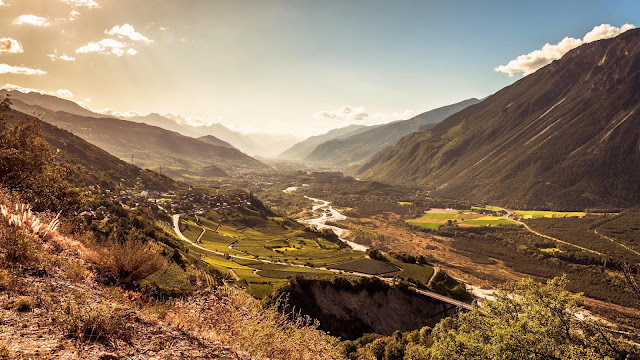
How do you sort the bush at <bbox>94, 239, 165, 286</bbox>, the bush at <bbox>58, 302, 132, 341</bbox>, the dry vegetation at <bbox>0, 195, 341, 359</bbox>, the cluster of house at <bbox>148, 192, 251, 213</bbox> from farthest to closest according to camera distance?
1. the cluster of house at <bbox>148, 192, 251, 213</bbox>
2. the bush at <bbox>94, 239, 165, 286</bbox>
3. the bush at <bbox>58, 302, 132, 341</bbox>
4. the dry vegetation at <bbox>0, 195, 341, 359</bbox>

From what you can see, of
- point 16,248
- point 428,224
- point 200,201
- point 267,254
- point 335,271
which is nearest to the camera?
point 16,248

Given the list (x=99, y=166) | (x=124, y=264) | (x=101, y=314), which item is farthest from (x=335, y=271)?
(x=99, y=166)

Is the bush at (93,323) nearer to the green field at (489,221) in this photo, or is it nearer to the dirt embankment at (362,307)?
the dirt embankment at (362,307)

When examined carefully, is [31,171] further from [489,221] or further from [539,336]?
[489,221]

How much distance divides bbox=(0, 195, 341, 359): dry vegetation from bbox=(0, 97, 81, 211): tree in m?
3.18

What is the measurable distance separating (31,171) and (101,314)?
1369 cm

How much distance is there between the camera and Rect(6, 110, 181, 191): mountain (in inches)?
5203

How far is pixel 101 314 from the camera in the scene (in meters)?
7.34

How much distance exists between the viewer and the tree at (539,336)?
19.1 metres

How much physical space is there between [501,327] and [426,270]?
Result: 63.3 m

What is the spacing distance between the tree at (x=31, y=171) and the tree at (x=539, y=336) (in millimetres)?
29658

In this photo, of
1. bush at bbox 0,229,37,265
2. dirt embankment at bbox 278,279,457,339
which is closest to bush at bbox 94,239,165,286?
bush at bbox 0,229,37,265

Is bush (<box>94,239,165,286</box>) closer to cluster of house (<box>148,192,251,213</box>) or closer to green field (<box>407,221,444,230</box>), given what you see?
cluster of house (<box>148,192,251,213</box>)

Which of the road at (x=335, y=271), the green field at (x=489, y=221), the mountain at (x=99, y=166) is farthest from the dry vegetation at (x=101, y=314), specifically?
the green field at (x=489, y=221)
